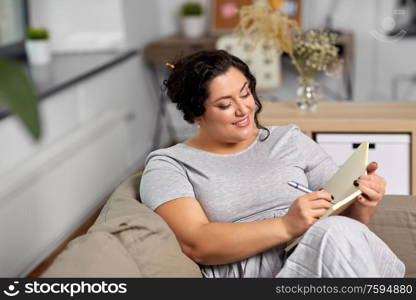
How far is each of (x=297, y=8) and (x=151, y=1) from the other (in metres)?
0.96

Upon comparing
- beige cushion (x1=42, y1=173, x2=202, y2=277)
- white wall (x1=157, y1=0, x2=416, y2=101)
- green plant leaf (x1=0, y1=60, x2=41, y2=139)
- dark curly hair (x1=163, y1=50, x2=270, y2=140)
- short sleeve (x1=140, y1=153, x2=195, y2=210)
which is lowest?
white wall (x1=157, y1=0, x2=416, y2=101)

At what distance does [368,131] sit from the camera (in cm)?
256

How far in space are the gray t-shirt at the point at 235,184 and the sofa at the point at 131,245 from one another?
0.24 ft

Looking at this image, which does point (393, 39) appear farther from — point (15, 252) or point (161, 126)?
point (15, 252)

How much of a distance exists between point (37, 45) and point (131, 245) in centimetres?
242

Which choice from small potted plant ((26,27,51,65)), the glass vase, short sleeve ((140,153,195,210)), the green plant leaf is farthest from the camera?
small potted plant ((26,27,51,65))

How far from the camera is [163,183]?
1660 millimetres

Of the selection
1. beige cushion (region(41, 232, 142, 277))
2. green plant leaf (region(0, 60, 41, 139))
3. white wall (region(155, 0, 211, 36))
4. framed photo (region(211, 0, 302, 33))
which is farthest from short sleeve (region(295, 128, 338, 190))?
white wall (region(155, 0, 211, 36))

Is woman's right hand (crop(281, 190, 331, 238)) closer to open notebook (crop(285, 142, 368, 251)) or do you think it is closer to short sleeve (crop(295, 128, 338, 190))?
open notebook (crop(285, 142, 368, 251))

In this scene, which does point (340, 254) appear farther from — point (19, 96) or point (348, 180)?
point (19, 96)

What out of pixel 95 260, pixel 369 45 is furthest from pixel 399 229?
pixel 369 45

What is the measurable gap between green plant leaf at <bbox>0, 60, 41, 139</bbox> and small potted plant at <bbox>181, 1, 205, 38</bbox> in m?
4.27

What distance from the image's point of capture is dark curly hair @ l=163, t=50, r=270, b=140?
171cm

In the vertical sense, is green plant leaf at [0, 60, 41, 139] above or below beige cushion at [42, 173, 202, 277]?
above
